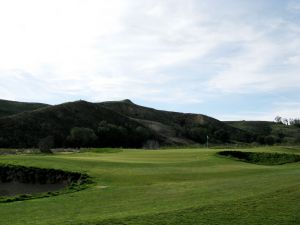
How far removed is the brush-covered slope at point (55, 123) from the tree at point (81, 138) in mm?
1788

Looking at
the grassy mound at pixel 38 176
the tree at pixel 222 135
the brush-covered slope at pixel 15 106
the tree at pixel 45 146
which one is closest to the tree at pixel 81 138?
the tree at pixel 45 146

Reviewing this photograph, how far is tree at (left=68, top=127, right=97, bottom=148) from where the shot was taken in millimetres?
99550

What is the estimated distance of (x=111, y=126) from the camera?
116m

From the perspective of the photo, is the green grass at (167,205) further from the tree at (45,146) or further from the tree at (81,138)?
A: the tree at (81,138)

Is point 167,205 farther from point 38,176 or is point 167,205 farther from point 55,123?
point 55,123

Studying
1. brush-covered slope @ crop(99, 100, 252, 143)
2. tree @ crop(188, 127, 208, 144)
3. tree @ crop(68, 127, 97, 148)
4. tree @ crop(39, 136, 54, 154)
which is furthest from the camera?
brush-covered slope @ crop(99, 100, 252, 143)

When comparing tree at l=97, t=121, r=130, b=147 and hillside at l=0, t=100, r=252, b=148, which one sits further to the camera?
tree at l=97, t=121, r=130, b=147

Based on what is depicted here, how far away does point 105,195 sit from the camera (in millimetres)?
22062

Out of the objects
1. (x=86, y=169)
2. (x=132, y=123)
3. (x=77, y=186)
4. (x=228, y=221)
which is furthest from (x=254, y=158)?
(x=132, y=123)

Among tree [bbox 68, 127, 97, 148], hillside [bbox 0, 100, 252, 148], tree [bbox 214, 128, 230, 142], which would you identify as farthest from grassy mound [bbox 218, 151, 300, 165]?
tree [bbox 214, 128, 230, 142]

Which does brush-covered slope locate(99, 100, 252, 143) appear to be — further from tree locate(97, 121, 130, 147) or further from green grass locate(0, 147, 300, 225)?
green grass locate(0, 147, 300, 225)

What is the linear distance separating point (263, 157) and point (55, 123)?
64.3 m

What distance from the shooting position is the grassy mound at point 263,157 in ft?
171

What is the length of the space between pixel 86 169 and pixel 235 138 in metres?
130
